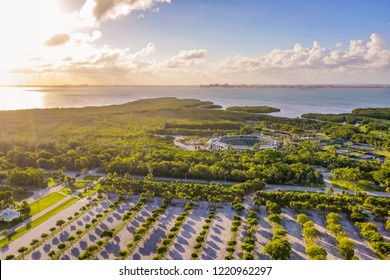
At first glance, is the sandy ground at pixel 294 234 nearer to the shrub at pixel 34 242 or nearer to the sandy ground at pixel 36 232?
the shrub at pixel 34 242

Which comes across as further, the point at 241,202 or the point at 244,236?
the point at 241,202

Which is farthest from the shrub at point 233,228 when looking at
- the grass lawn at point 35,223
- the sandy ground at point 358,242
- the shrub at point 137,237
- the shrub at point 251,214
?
the grass lawn at point 35,223

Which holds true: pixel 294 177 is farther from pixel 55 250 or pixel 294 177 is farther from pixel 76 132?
pixel 76 132

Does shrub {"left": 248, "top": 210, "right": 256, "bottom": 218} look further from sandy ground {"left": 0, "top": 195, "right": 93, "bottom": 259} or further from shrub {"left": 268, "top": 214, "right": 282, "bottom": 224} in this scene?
sandy ground {"left": 0, "top": 195, "right": 93, "bottom": 259}

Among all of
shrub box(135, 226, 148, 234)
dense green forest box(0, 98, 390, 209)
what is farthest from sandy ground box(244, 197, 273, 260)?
shrub box(135, 226, 148, 234)

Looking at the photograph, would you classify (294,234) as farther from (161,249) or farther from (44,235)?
(44,235)
